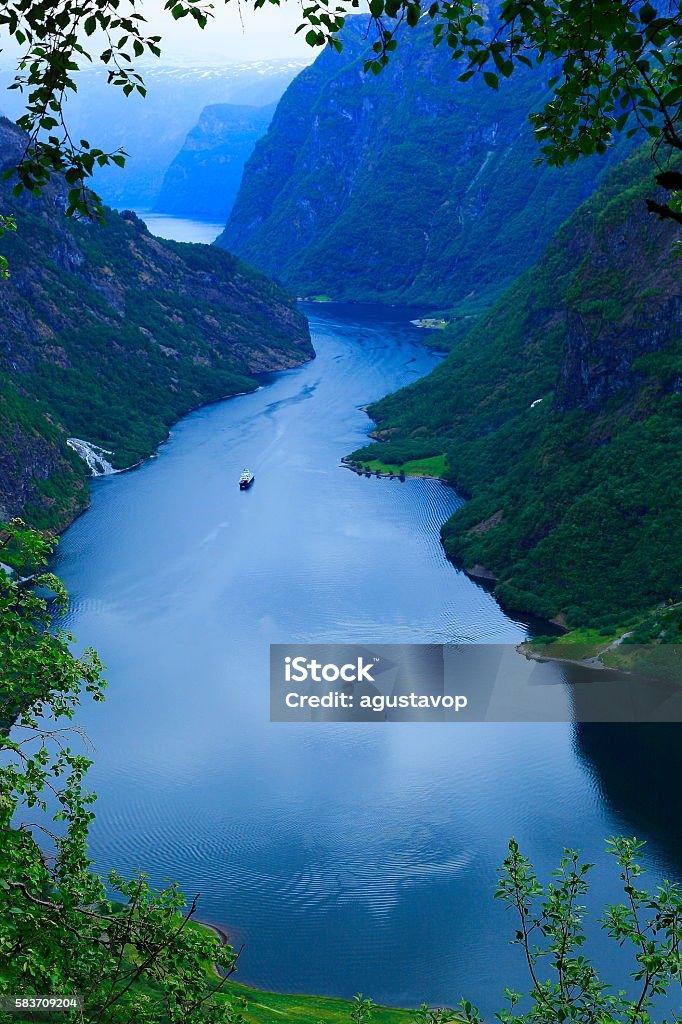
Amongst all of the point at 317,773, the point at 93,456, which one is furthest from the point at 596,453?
the point at 93,456

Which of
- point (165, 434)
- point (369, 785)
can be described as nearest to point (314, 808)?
point (369, 785)

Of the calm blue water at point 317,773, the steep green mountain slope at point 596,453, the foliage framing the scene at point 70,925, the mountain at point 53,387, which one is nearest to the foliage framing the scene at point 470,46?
the foliage framing the scene at point 70,925

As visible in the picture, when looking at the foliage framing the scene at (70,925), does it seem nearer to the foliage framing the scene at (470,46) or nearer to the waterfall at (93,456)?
the foliage framing the scene at (470,46)

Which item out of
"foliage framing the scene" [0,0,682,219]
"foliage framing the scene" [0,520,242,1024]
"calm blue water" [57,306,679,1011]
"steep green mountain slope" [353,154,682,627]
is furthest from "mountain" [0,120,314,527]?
"foliage framing the scene" [0,0,682,219]

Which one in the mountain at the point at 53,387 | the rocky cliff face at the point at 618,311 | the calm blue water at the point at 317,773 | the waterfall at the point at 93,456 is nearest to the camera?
the calm blue water at the point at 317,773

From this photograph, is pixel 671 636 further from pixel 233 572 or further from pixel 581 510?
pixel 233 572

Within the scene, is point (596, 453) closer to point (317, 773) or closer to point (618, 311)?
point (618, 311)
